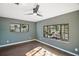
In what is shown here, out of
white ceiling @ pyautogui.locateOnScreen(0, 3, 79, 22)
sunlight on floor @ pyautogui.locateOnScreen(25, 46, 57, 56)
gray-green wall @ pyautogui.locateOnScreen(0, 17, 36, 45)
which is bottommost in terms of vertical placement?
sunlight on floor @ pyautogui.locateOnScreen(25, 46, 57, 56)

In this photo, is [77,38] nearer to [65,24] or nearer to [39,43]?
[65,24]

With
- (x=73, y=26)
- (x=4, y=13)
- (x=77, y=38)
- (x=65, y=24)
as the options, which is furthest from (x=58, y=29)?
(x=4, y=13)

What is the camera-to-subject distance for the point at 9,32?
1.52m

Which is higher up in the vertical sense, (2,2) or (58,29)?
(2,2)

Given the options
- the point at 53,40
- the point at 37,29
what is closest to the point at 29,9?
the point at 37,29

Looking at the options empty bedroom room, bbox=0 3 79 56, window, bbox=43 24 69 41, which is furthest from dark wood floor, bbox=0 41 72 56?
window, bbox=43 24 69 41

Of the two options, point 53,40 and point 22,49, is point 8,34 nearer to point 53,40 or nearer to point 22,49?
point 22,49

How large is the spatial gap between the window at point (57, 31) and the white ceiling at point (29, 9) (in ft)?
0.89

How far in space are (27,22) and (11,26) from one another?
33 centimetres

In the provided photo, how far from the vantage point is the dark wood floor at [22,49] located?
5.03 feet

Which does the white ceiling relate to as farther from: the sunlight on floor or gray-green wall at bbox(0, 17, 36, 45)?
the sunlight on floor

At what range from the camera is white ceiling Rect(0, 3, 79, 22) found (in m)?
1.46

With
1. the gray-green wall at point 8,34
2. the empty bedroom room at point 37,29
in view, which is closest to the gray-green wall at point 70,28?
the empty bedroom room at point 37,29

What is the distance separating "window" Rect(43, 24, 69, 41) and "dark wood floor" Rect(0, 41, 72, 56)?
27cm
